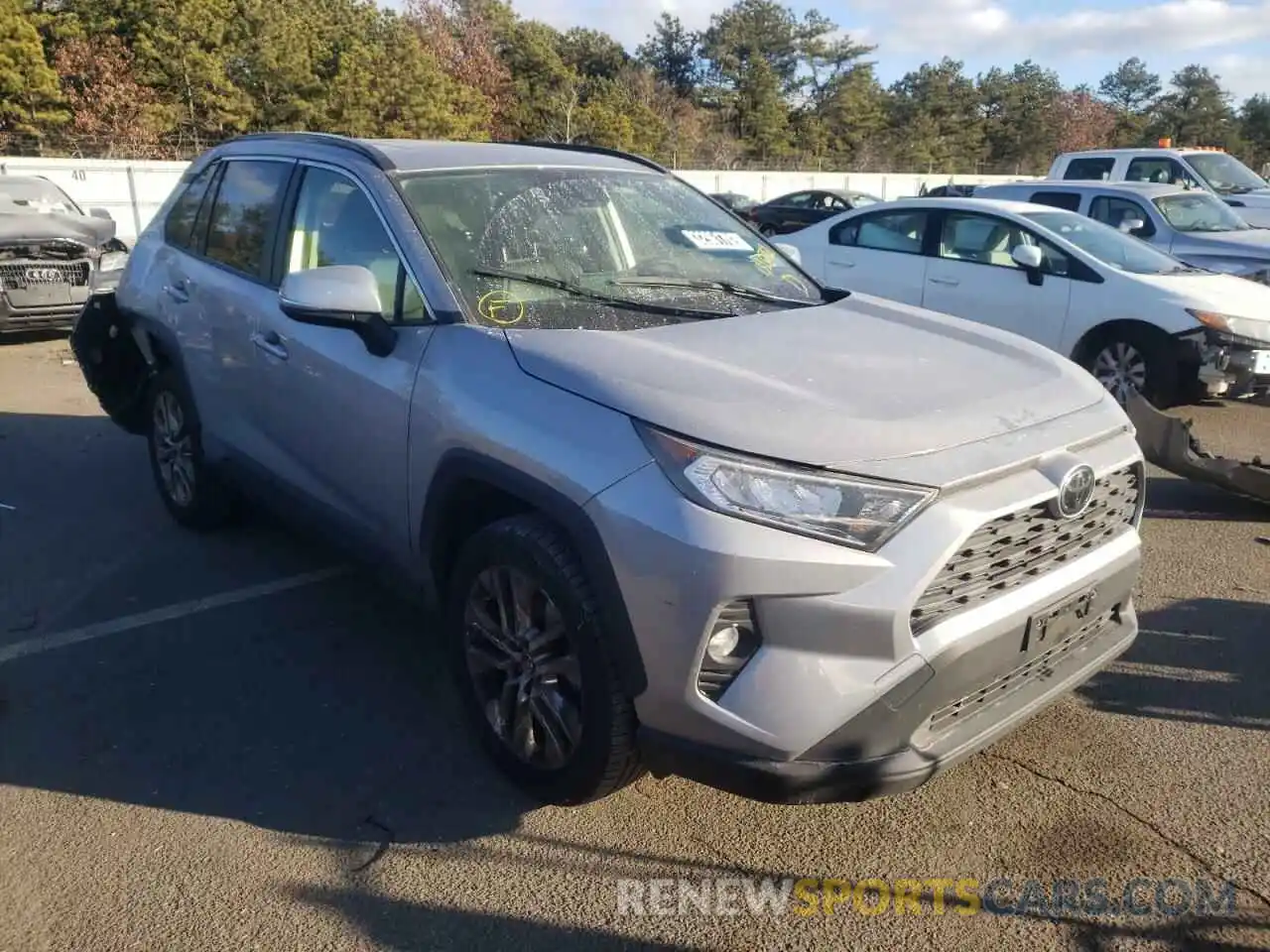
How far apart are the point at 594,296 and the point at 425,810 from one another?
1638 mm

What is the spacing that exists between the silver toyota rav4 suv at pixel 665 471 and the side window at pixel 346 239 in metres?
0.02

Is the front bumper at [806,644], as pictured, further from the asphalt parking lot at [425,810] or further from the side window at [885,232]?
the side window at [885,232]

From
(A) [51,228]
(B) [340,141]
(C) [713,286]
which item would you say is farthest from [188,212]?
(A) [51,228]

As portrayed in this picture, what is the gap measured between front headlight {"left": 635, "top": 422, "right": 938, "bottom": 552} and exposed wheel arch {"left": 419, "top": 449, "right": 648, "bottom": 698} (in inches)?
11.1

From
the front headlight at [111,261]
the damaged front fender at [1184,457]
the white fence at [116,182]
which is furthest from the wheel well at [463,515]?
the white fence at [116,182]

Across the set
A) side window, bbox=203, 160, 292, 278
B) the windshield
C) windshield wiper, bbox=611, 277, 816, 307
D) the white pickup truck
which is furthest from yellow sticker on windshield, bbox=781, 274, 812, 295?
the white pickup truck

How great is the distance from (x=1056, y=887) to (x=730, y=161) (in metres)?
51.6

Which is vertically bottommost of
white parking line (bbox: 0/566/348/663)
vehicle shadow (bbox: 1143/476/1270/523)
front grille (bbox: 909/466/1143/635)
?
vehicle shadow (bbox: 1143/476/1270/523)

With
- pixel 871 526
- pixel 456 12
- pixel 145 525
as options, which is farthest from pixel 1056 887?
pixel 456 12

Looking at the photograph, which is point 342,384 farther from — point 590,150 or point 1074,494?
point 1074,494

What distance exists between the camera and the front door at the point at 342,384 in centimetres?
317

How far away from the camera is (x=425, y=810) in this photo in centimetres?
292

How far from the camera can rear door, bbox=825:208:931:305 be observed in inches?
331

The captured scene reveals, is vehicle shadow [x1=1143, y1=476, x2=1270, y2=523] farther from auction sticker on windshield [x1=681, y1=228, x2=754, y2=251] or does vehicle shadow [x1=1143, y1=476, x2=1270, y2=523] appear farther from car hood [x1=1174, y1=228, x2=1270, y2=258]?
car hood [x1=1174, y1=228, x2=1270, y2=258]
